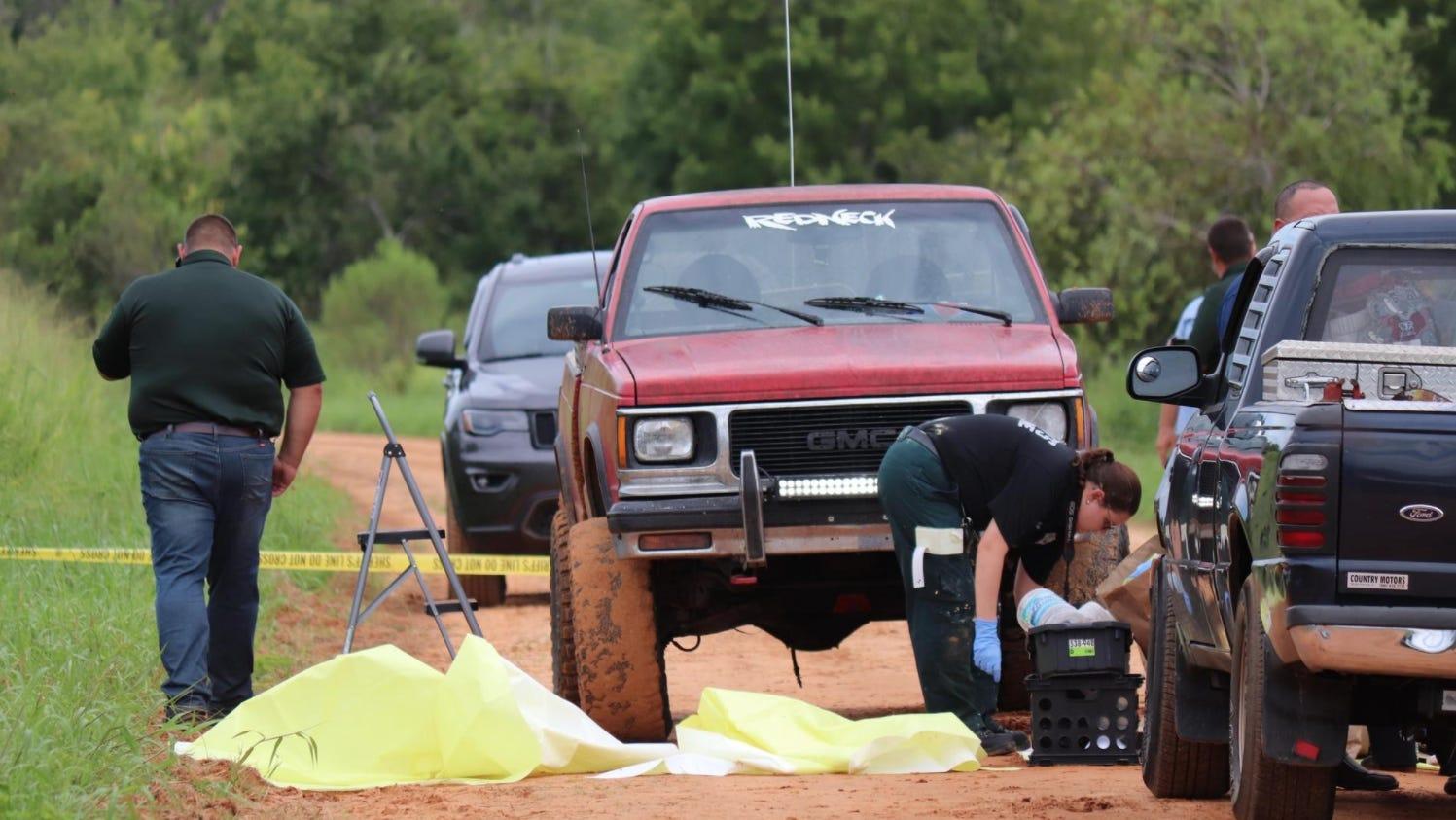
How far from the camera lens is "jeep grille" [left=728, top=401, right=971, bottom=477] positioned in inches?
378

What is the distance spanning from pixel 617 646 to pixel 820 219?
7.05 feet

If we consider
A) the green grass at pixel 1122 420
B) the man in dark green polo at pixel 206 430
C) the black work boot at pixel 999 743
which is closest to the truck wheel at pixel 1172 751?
the black work boot at pixel 999 743

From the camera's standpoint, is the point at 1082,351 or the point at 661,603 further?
the point at 1082,351

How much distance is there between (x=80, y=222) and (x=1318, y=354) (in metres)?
32.5

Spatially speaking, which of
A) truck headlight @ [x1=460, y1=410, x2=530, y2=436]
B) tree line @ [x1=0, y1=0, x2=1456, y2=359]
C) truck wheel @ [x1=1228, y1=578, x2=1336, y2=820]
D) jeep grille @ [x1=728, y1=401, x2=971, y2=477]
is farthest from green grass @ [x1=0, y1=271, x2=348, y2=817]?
tree line @ [x1=0, y1=0, x2=1456, y2=359]

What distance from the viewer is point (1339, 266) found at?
719cm

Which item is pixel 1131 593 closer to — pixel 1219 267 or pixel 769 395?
pixel 769 395

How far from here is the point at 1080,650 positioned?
8.70 m

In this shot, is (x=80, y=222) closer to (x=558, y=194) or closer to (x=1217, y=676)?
(x=558, y=194)

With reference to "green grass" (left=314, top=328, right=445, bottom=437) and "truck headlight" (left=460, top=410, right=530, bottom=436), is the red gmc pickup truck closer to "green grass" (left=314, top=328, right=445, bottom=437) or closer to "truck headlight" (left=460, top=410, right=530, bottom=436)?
"truck headlight" (left=460, top=410, right=530, bottom=436)

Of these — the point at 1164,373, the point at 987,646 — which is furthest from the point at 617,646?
the point at 1164,373

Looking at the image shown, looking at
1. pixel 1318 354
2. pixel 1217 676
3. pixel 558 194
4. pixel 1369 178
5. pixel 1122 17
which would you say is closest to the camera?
pixel 1318 354

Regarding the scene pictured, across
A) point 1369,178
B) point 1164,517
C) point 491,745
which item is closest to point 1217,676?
point 1164,517

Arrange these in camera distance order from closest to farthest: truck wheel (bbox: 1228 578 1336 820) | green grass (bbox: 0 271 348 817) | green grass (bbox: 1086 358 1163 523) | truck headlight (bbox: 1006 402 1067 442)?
truck wheel (bbox: 1228 578 1336 820)
green grass (bbox: 0 271 348 817)
truck headlight (bbox: 1006 402 1067 442)
green grass (bbox: 1086 358 1163 523)
